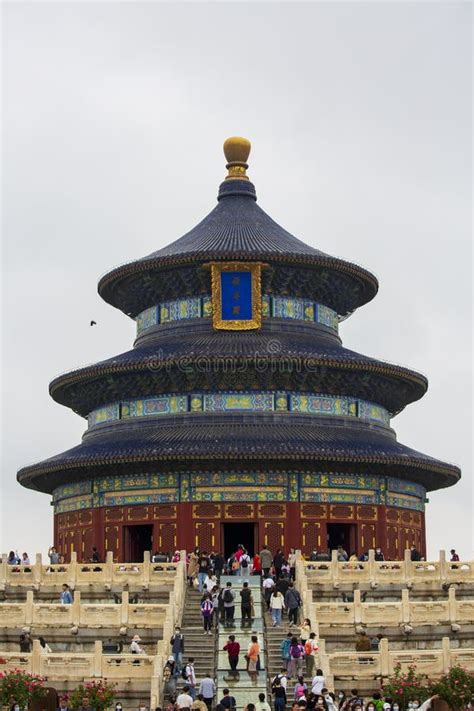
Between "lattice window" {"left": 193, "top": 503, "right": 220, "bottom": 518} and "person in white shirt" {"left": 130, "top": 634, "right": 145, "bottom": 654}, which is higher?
"lattice window" {"left": 193, "top": 503, "right": 220, "bottom": 518}

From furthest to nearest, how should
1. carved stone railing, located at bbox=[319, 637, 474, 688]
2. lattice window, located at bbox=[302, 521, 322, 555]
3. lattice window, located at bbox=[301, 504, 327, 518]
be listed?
lattice window, located at bbox=[301, 504, 327, 518] → lattice window, located at bbox=[302, 521, 322, 555] → carved stone railing, located at bbox=[319, 637, 474, 688]

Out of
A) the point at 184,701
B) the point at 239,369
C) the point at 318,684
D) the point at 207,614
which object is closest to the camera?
the point at 184,701

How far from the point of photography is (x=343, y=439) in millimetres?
61188

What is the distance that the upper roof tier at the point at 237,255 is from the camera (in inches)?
A: 2557

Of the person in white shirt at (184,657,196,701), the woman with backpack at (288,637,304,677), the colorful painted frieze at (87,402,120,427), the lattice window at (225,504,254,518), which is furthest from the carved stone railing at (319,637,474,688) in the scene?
the colorful painted frieze at (87,402,120,427)

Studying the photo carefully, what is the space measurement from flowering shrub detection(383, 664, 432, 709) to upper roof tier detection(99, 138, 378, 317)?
33085mm

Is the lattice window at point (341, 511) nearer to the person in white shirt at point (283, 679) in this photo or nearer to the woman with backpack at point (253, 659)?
the woman with backpack at point (253, 659)

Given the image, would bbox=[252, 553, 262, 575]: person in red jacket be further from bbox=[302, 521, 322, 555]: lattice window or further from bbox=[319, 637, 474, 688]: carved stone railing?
bbox=[319, 637, 474, 688]: carved stone railing

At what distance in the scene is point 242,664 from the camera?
35.7 meters

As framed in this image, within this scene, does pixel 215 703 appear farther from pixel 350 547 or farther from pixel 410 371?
pixel 410 371

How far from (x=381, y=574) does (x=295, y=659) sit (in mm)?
8552

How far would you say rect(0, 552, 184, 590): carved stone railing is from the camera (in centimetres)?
4212

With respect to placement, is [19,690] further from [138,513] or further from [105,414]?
[105,414]

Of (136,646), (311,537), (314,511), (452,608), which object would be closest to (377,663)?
(452,608)
